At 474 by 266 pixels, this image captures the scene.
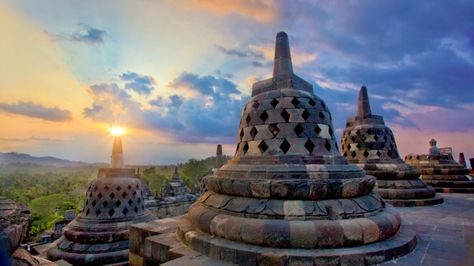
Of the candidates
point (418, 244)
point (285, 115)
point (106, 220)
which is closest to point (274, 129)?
point (285, 115)

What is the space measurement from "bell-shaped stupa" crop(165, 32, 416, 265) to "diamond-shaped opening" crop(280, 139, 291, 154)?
0.02m

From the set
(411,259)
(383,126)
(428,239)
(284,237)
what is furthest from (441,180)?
(284,237)

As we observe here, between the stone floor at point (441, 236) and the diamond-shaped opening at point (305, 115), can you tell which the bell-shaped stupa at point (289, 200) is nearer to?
the diamond-shaped opening at point (305, 115)

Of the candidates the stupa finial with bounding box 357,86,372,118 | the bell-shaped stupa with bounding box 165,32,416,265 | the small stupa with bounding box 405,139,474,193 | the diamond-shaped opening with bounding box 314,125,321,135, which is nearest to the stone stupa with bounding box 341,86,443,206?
the stupa finial with bounding box 357,86,372,118

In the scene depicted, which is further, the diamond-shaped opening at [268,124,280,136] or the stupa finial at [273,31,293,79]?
the stupa finial at [273,31,293,79]

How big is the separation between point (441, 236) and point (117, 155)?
975 cm

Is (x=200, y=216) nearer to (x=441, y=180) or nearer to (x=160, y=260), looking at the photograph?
(x=160, y=260)

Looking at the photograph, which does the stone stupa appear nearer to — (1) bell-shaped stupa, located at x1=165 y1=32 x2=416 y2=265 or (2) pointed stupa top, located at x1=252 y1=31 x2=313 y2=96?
(1) bell-shaped stupa, located at x1=165 y1=32 x2=416 y2=265

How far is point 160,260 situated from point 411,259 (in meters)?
3.41

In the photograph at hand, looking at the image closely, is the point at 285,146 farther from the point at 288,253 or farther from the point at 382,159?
the point at 382,159

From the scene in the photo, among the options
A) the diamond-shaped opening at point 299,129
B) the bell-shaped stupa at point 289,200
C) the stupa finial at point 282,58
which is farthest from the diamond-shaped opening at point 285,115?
the stupa finial at point 282,58

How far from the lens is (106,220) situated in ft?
27.9

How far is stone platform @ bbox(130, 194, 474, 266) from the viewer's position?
123 inches

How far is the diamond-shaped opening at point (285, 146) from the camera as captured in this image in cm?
412
